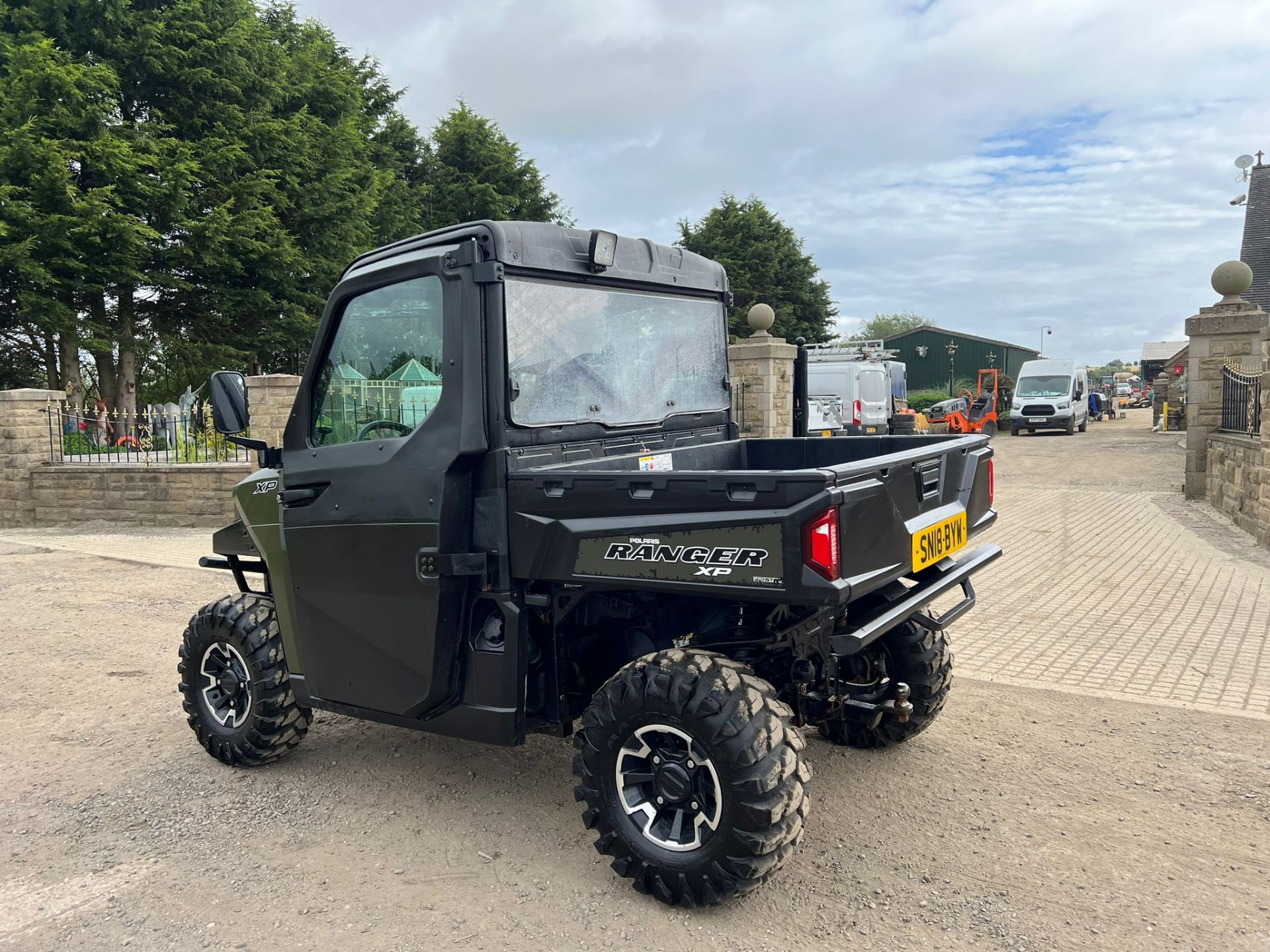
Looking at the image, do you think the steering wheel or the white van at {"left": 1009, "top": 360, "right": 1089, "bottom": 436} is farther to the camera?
the white van at {"left": 1009, "top": 360, "right": 1089, "bottom": 436}

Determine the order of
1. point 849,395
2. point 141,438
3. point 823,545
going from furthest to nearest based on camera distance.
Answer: point 849,395 → point 141,438 → point 823,545

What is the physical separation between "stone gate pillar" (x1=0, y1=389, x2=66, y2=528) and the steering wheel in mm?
13585

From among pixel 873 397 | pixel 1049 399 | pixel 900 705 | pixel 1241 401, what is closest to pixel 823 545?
pixel 900 705

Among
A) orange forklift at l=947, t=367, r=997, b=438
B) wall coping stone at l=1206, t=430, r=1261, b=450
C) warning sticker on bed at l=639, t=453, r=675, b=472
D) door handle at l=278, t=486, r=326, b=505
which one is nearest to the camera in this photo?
door handle at l=278, t=486, r=326, b=505

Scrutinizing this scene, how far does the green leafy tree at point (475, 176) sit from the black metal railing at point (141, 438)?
18.7m

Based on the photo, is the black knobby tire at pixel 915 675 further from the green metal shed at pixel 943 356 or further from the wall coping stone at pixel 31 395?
the green metal shed at pixel 943 356

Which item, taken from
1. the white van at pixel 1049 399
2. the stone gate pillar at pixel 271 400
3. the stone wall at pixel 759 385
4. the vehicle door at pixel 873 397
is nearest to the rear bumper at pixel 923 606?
the stone gate pillar at pixel 271 400

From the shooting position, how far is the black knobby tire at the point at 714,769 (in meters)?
2.87

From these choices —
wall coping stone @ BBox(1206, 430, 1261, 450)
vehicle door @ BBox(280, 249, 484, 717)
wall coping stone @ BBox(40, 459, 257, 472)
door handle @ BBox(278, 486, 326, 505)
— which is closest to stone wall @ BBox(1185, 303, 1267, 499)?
wall coping stone @ BBox(1206, 430, 1261, 450)

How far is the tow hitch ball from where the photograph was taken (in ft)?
12.0

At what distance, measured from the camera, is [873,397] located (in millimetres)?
21828

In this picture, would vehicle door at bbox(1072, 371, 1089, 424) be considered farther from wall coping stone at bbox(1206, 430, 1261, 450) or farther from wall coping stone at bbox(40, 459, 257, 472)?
wall coping stone at bbox(40, 459, 257, 472)

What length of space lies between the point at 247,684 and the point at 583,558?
2.09 meters

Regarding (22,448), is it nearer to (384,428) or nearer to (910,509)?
(384,428)
